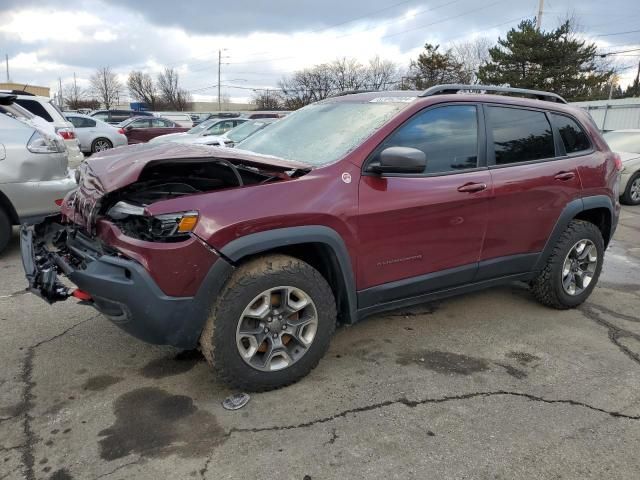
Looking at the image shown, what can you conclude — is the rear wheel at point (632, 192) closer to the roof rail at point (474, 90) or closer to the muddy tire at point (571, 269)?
the muddy tire at point (571, 269)

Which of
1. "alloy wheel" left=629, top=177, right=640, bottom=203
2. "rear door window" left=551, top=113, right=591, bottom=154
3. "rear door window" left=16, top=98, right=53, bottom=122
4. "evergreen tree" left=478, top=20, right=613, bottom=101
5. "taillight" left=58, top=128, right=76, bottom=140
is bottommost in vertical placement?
"alloy wheel" left=629, top=177, right=640, bottom=203

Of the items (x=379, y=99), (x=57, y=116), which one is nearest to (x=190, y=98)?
(x=57, y=116)

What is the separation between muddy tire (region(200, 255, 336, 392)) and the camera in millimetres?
A: 2732

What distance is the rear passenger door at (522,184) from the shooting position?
3676mm

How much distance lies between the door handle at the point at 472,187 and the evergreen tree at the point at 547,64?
36.9 meters

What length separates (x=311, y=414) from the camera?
278 centimetres

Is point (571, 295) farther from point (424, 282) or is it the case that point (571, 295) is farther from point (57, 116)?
point (57, 116)

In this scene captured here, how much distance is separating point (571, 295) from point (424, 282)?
1760mm

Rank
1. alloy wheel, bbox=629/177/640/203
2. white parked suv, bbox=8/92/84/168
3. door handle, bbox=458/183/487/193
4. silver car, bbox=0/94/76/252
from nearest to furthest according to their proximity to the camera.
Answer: door handle, bbox=458/183/487/193
silver car, bbox=0/94/76/252
white parked suv, bbox=8/92/84/168
alloy wheel, bbox=629/177/640/203

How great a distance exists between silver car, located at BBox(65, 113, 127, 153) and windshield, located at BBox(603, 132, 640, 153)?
14741 mm

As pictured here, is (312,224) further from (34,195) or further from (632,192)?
(632,192)

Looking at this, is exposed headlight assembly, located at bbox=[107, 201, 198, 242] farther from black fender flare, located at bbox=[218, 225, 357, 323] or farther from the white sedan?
the white sedan

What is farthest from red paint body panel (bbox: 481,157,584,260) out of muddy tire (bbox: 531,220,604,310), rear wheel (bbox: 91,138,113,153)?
rear wheel (bbox: 91,138,113,153)

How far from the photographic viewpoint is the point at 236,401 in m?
2.87
